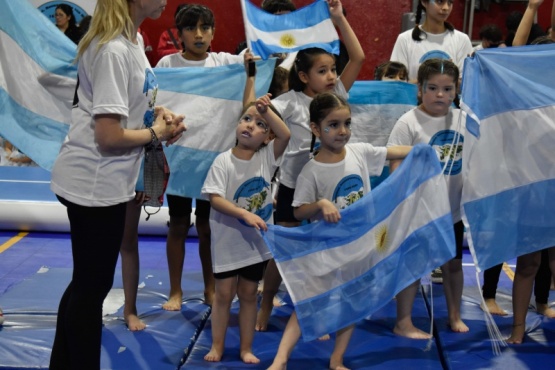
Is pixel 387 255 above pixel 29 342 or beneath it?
above

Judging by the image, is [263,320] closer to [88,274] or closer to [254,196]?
[254,196]

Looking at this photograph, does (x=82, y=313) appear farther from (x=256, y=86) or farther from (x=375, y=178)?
(x=375, y=178)

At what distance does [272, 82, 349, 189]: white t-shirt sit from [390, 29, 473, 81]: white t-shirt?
1.15 meters

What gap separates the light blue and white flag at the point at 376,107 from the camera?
16.1 feet

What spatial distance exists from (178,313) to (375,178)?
55.7 inches

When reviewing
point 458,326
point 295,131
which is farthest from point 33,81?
point 458,326

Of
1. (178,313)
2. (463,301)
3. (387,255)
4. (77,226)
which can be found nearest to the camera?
(77,226)

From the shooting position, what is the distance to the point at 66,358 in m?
3.39

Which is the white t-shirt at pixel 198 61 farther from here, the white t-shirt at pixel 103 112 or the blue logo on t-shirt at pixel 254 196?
the white t-shirt at pixel 103 112

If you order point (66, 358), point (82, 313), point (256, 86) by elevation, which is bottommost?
point (66, 358)

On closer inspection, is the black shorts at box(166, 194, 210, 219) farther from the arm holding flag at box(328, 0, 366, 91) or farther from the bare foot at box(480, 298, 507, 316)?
the bare foot at box(480, 298, 507, 316)

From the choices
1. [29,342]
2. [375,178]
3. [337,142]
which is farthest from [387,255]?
[29,342]

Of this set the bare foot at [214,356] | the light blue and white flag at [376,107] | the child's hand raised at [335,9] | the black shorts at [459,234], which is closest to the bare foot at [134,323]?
the bare foot at [214,356]

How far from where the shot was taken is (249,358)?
3996 mm
